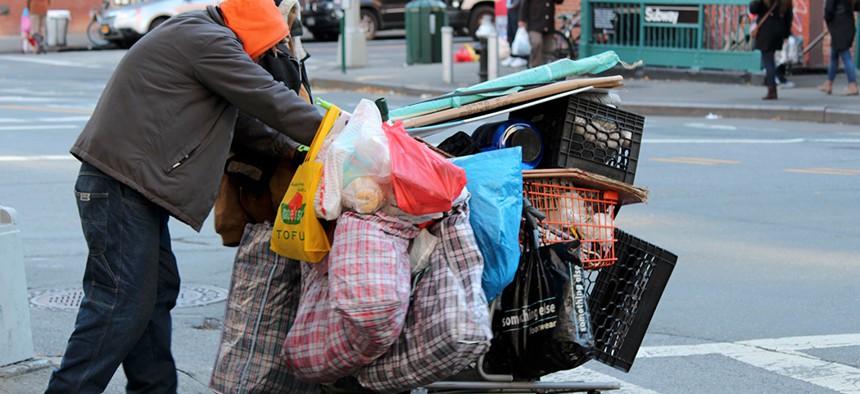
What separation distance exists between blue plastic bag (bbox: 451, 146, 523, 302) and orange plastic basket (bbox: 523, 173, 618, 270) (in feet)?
0.84

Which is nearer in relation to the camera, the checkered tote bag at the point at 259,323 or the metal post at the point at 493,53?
the checkered tote bag at the point at 259,323

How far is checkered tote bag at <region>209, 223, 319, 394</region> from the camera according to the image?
4387mm

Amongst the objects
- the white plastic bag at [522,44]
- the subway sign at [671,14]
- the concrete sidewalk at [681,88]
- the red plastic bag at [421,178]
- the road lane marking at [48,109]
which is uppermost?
the subway sign at [671,14]

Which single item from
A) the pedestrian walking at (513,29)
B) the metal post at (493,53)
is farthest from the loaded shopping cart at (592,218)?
the pedestrian walking at (513,29)

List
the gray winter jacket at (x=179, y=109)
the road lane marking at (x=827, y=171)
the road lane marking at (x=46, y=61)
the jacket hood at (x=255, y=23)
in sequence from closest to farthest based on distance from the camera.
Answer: the gray winter jacket at (x=179, y=109) → the jacket hood at (x=255, y=23) → the road lane marking at (x=827, y=171) → the road lane marking at (x=46, y=61)

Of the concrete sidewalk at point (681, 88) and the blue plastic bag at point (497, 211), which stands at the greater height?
the blue plastic bag at point (497, 211)

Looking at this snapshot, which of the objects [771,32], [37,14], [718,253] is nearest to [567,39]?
[771,32]

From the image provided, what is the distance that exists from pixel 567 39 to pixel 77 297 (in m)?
17.6

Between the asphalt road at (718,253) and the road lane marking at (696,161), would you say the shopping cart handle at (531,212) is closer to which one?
the asphalt road at (718,253)

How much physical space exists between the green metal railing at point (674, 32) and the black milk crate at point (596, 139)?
54.6 ft

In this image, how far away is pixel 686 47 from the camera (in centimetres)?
2164

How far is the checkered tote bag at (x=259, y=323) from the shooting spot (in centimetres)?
439

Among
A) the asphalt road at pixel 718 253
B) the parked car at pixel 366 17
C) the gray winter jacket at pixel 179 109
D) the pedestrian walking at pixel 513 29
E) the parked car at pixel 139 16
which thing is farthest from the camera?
the parked car at pixel 366 17

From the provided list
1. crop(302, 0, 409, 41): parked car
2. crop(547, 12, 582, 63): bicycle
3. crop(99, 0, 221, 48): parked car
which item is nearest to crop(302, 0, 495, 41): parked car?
crop(302, 0, 409, 41): parked car
